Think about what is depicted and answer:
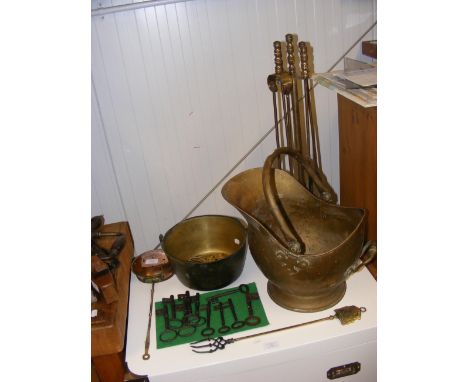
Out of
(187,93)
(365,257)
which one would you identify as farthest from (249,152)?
(365,257)

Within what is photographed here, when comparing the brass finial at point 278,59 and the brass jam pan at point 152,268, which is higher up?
the brass finial at point 278,59

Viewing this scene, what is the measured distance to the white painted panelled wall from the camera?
46.6 inches

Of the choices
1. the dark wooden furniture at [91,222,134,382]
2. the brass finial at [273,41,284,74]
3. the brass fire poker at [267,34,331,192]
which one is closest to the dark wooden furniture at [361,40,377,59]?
the brass fire poker at [267,34,331,192]

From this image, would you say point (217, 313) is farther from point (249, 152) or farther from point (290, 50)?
point (290, 50)

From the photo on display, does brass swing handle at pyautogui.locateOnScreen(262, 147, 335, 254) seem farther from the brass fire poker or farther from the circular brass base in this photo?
the circular brass base

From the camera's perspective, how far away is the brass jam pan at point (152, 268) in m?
1.17

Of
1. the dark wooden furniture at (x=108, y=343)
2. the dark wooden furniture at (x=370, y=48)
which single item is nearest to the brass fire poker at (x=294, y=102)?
the dark wooden furniture at (x=370, y=48)

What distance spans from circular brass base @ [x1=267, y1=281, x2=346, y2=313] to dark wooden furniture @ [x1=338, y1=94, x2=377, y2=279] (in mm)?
165

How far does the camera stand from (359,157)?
1.19 meters

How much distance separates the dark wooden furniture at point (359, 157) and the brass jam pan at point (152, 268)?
1.82 feet

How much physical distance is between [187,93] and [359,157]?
52 centimetres

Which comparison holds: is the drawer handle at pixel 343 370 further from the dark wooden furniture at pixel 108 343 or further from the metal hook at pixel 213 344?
the dark wooden furniture at pixel 108 343
